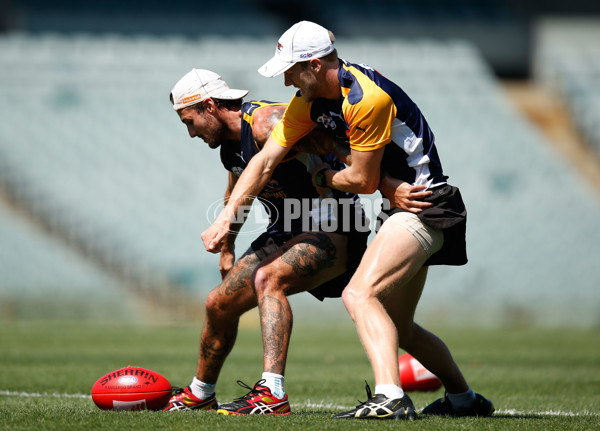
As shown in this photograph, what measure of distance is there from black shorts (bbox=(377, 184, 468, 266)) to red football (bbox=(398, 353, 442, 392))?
257 cm

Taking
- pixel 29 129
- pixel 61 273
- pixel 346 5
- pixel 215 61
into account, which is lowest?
pixel 61 273

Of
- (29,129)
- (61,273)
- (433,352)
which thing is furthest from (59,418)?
(29,129)

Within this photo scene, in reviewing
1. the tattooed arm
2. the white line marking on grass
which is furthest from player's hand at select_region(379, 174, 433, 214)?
the white line marking on grass

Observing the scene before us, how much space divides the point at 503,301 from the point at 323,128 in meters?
14.8

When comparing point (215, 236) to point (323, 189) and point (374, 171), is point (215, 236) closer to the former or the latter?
point (323, 189)

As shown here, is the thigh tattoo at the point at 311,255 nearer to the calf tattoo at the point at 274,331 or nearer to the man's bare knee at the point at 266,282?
the man's bare knee at the point at 266,282

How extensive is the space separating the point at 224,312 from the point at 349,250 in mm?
930

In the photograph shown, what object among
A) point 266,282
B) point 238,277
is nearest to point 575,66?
point 238,277

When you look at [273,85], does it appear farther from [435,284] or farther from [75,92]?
[435,284]

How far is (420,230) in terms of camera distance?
4.67 meters

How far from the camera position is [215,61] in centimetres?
2252

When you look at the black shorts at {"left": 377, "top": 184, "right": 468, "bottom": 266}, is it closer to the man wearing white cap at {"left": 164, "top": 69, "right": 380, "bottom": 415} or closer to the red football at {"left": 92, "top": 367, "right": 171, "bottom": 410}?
the man wearing white cap at {"left": 164, "top": 69, "right": 380, "bottom": 415}

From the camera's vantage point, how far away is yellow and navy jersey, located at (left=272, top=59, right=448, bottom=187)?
4.52 m

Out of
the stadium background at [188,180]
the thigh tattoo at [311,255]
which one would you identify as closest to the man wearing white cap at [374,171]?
the thigh tattoo at [311,255]
